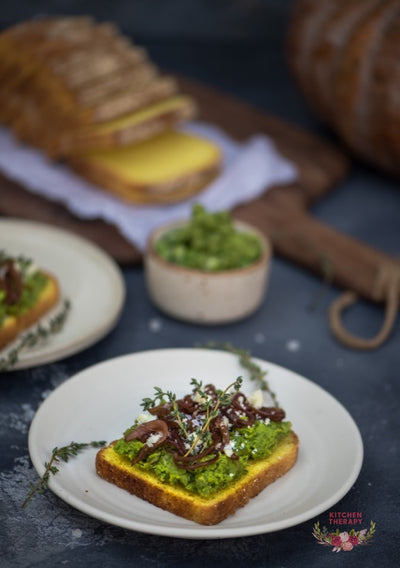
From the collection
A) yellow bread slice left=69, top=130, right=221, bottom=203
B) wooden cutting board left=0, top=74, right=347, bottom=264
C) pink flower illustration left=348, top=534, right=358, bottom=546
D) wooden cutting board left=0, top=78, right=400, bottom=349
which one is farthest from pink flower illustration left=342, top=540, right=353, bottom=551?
yellow bread slice left=69, top=130, right=221, bottom=203

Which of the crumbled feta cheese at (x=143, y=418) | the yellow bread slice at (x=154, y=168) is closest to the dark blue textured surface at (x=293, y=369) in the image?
the crumbled feta cheese at (x=143, y=418)

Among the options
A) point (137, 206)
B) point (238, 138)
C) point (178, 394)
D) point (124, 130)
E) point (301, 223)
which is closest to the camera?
point (178, 394)

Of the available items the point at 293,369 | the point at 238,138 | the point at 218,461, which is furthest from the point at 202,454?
the point at 238,138

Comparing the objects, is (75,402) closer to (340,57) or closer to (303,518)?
(303,518)

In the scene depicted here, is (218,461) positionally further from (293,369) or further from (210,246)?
(210,246)

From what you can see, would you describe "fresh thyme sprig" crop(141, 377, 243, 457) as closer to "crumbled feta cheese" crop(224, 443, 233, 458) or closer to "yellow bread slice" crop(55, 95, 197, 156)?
"crumbled feta cheese" crop(224, 443, 233, 458)

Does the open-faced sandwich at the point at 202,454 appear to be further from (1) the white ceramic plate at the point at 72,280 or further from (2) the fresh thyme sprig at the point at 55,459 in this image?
(1) the white ceramic plate at the point at 72,280
